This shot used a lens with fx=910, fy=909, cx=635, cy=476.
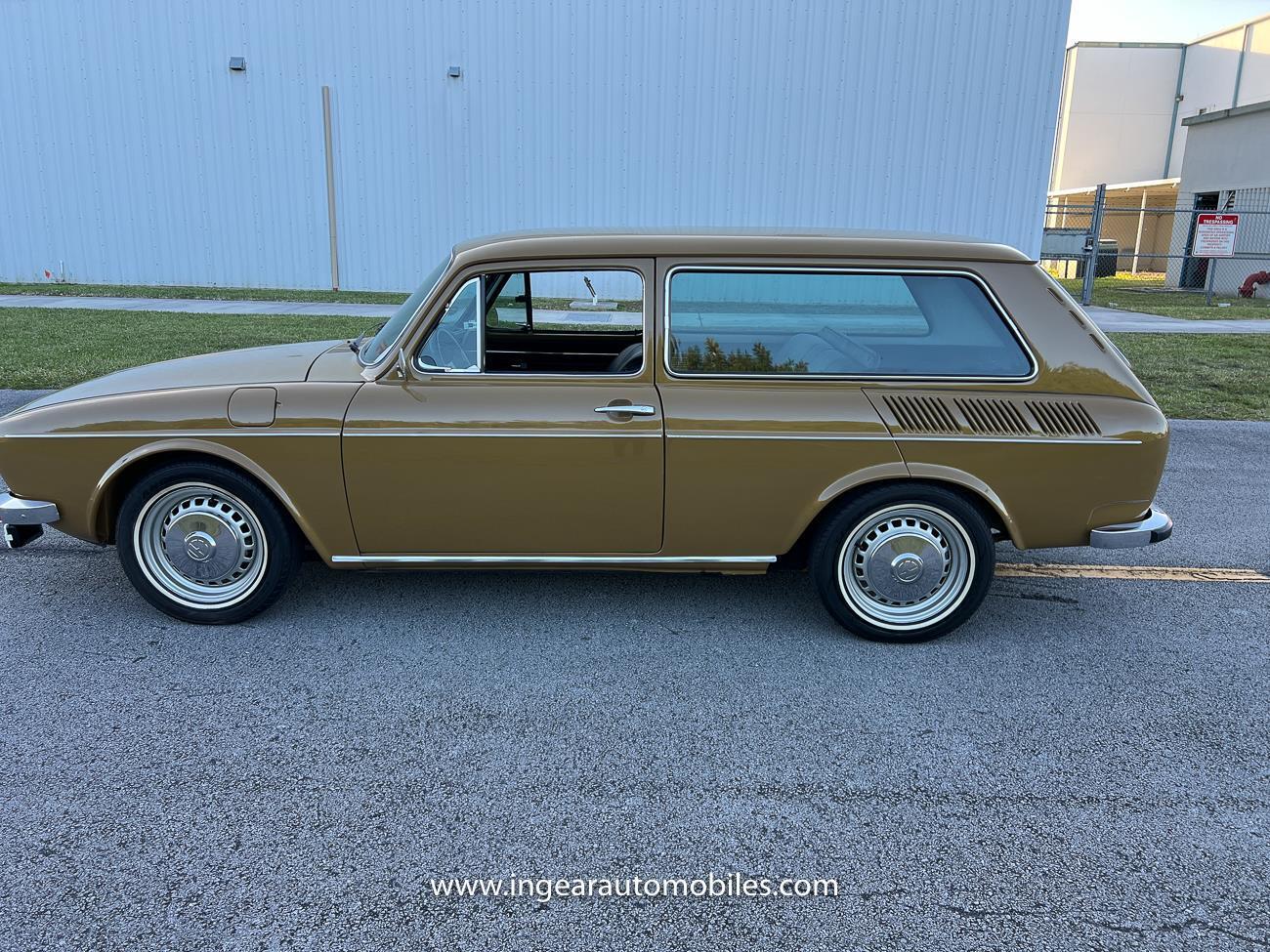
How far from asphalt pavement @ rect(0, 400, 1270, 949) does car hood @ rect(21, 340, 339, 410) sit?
951mm

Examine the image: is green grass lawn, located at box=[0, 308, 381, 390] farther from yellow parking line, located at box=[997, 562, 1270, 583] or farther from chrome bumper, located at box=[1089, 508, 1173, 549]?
chrome bumper, located at box=[1089, 508, 1173, 549]

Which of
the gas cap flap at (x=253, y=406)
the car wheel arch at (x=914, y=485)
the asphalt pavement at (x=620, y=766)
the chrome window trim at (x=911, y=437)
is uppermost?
the gas cap flap at (x=253, y=406)

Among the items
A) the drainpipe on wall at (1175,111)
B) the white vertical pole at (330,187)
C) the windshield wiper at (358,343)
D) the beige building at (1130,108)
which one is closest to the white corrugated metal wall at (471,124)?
the white vertical pole at (330,187)

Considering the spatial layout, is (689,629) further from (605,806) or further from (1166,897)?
(1166,897)

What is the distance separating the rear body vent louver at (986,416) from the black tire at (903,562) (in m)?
0.26

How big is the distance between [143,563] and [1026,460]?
364 centimetres

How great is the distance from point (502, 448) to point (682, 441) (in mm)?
713

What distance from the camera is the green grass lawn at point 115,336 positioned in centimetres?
891

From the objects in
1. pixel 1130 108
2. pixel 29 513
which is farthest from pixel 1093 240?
pixel 1130 108

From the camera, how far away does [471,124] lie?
17375 millimetres

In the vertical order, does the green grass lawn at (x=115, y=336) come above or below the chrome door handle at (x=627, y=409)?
below

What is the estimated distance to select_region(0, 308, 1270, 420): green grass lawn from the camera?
8.80 m

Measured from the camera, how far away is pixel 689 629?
393 cm

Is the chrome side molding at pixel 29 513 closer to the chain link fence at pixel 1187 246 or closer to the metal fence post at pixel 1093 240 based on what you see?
the chain link fence at pixel 1187 246
